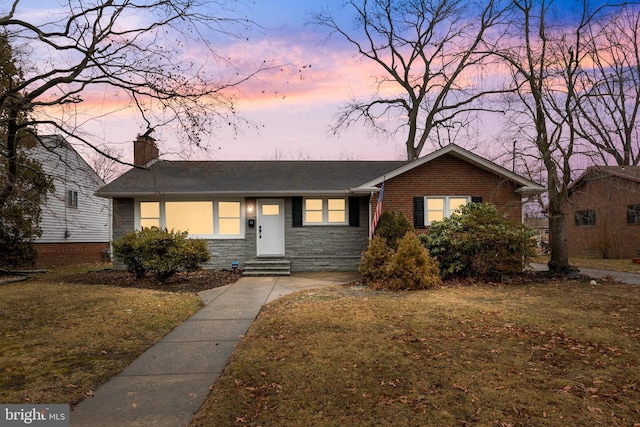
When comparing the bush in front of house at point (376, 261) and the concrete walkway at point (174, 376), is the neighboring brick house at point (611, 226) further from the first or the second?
the concrete walkway at point (174, 376)

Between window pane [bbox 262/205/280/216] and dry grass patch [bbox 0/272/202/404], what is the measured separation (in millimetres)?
5667

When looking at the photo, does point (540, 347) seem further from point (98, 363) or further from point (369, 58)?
point (369, 58)

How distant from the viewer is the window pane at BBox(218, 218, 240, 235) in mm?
14078

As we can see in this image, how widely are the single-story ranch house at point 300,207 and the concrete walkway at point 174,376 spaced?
249 inches

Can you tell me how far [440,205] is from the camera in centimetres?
1364

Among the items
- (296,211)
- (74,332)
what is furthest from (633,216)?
(74,332)

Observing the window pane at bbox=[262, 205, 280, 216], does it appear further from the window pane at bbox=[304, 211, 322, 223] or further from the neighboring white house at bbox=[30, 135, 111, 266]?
the neighboring white house at bbox=[30, 135, 111, 266]

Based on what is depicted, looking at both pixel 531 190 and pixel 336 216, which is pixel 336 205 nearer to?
pixel 336 216

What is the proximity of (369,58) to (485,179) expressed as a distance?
18.0m

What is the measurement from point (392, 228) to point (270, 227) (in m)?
4.78

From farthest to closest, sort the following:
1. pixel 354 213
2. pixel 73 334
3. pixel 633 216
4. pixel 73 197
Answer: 1. pixel 73 197
2. pixel 633 216
3. pixel 354 213
4. pixel 73 334

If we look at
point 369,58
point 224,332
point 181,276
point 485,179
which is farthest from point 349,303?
point 369,58

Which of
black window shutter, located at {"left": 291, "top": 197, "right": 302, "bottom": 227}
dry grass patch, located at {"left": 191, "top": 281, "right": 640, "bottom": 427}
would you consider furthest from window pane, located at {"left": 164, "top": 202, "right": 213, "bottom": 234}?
dry grass patch, located at {"left": 191, "top": 281, "right": 640, "bottom": 427}

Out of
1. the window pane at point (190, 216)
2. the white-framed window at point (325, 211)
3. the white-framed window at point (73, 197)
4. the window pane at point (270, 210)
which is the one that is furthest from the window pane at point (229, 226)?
the white-framed window at point (73, 197)
